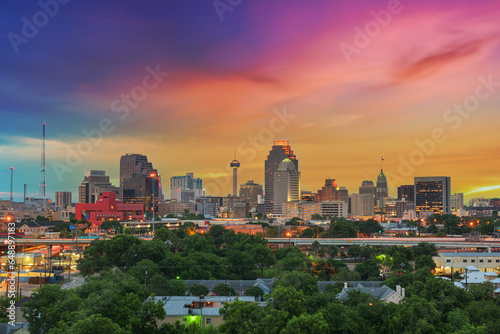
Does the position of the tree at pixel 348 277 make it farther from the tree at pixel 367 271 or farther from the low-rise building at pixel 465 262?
the low-rise building at pixel 465 262

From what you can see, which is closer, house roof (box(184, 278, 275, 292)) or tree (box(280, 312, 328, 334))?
tree (box(280, 312, 328, 334))

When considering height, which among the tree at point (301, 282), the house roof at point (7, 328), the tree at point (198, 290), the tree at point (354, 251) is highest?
the tree at point (301, 282)

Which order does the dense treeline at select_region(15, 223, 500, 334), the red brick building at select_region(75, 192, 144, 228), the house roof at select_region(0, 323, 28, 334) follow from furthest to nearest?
the red brick building at select_region(75, 192, 144, 228), the house roof at select_region(0, 323, 28, 334), the dense treeline at select_region(15, 223, 500, 334)

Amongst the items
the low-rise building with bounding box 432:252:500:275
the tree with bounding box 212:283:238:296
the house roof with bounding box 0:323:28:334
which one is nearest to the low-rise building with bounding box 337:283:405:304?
the tree with bounding box 212:283:238:296

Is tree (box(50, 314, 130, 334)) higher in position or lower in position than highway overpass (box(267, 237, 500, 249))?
higher

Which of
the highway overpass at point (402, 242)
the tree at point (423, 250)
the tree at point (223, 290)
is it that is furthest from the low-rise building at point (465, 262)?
the tree at point (223, 290)

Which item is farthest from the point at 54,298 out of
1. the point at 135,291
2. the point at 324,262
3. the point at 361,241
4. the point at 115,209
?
the point at 115,209

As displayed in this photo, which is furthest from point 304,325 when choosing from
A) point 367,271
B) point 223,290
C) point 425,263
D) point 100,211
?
point 100,211

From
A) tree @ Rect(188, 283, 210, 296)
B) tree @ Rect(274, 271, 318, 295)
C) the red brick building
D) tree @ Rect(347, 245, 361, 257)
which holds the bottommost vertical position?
tree @ Rect(347, 245, 361, 257)

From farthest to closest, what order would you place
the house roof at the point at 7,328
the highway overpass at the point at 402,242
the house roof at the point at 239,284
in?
the highway overpass at the point at 402,242 < the house roof at the point at 239,284 < the house roof at the point at 7,328

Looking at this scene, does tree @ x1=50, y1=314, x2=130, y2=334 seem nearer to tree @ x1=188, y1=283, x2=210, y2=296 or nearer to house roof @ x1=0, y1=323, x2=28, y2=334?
house roof @ x1=0, y1=323, x2=28, y2=334

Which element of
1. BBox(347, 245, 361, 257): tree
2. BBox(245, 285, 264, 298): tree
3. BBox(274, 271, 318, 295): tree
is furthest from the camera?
BBox(347, 245, 361, 257): tree
